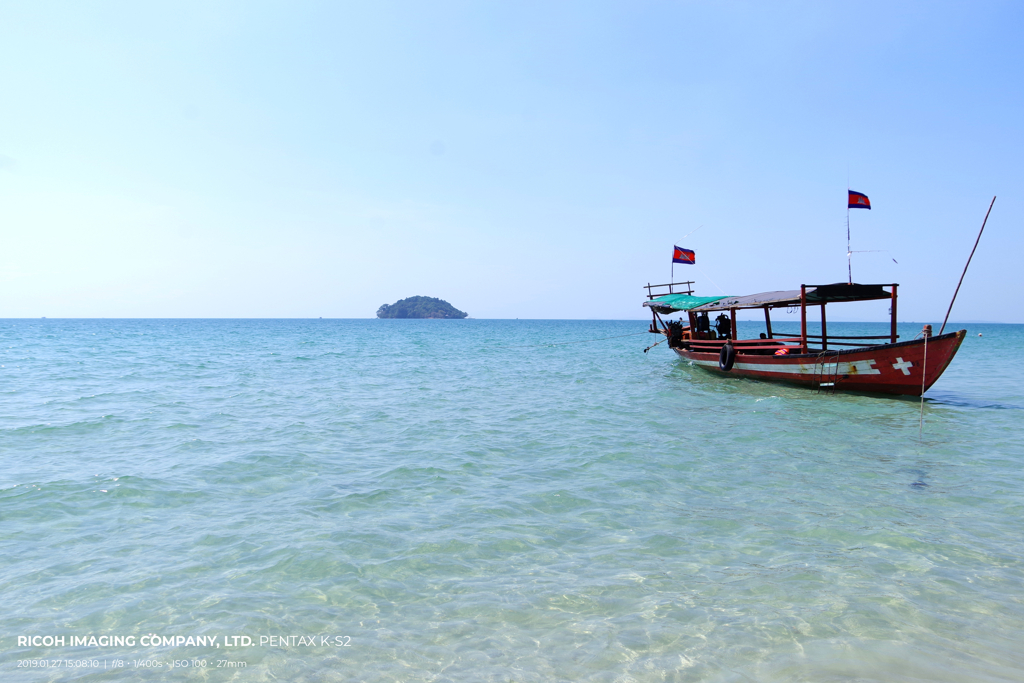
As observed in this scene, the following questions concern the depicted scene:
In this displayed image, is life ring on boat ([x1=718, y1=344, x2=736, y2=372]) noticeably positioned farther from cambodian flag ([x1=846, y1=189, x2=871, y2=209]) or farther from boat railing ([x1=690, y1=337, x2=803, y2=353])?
cambodian flag ([x1=846, y1=189, x2=871, y2=209])

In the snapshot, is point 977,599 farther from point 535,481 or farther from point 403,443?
point 403,443

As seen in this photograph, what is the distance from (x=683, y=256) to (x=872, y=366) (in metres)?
12.4

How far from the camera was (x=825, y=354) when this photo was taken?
55.5 feet

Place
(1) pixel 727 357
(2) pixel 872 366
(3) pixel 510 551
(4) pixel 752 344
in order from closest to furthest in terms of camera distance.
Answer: (3) pixel 510 551 < (2) pixel 872 366 < (4) pixel 752 344 < (1) pixel 727 357

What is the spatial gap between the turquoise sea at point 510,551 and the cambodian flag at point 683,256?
15.9 m

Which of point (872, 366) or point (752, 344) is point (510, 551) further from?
point (752, 344)

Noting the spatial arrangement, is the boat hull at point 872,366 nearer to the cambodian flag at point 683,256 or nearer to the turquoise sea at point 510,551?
the turquoise sea at point 510,551

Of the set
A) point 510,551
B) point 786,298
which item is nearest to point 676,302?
point 786,298

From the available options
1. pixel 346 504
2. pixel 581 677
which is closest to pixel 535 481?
pixel 346 504

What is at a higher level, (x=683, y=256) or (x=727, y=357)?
(x=683, y=256)

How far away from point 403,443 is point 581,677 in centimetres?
725

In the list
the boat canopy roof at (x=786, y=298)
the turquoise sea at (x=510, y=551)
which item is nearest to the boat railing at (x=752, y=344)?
the boat canopy roof at (x=786, y=298)

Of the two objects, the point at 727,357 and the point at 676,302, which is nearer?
the point at 727,357

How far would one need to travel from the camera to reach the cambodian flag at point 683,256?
89.1 ft
